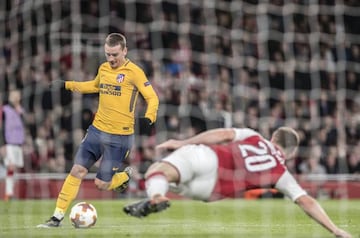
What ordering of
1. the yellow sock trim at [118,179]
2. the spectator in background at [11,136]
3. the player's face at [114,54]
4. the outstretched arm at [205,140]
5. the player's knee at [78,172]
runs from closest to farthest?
the outstretched arm at [205,140], the player's face at [114,54], the player's knee at [78,172], the yellow sock trim at [118,179], the spectator in background at [11,136]

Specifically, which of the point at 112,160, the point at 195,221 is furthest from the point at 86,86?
the point at 195,221

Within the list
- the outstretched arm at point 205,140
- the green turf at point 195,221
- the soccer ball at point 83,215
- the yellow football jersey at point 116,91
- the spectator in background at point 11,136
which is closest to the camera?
the outstretched arm at point 205,140

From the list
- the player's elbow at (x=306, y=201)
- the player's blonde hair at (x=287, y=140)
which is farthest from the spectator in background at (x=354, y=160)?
the player's elbow at (x=306, y=201)

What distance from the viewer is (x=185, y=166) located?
24.4ft

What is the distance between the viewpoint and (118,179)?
35.2 feet

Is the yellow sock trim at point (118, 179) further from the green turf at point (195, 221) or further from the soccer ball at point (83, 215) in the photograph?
the soccer ball at point (83, 215)

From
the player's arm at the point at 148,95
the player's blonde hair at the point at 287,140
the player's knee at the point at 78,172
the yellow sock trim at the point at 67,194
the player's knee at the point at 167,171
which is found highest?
the player's arm at the point at 148,95

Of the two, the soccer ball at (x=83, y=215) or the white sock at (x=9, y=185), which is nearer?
the soccer ball at (x=83, y=215)

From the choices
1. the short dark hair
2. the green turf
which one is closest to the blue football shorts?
the green turf

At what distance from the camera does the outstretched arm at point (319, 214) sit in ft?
25.8

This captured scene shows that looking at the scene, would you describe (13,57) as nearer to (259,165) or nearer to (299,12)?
(299,12)

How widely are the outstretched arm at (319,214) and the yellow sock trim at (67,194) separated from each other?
274cm

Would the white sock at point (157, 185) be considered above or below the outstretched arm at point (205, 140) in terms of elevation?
below

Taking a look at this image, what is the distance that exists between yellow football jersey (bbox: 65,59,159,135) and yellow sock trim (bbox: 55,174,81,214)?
736 millimetres
